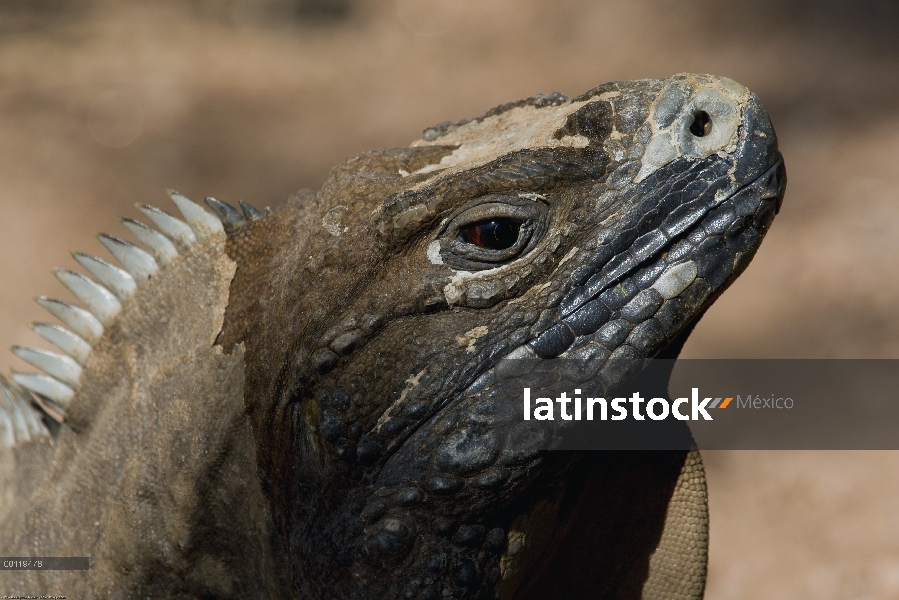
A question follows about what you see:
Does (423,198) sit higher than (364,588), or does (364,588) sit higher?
(423,198)

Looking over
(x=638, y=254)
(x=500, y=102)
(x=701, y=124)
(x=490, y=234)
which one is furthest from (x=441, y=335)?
(x=500, y=102)

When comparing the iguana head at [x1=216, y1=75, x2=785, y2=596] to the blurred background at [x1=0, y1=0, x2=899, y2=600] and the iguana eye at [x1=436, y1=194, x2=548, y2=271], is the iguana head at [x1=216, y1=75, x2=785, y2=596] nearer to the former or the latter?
the iguana eye at [x1=436, y1=194, x2=548, y2=271]

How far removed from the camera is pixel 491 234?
2225mm

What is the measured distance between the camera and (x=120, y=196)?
28.1ft

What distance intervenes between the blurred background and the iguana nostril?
3893 mm

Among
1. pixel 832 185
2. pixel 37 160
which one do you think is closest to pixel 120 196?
pixel 37 160

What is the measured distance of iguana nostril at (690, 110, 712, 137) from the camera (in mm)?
2270

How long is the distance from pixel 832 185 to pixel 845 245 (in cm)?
91

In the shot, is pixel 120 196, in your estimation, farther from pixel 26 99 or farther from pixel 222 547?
pixel 222 547

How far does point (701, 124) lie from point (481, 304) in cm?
78

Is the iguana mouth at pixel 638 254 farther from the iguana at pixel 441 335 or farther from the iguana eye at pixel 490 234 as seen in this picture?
the iguana eye at pixel 490 234

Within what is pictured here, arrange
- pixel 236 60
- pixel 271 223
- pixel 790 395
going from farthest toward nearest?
pixel 236 60
pixel 790 395
pixel 271 223

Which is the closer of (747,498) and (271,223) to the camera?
(271,223)

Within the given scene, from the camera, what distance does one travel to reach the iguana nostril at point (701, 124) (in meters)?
2.27
